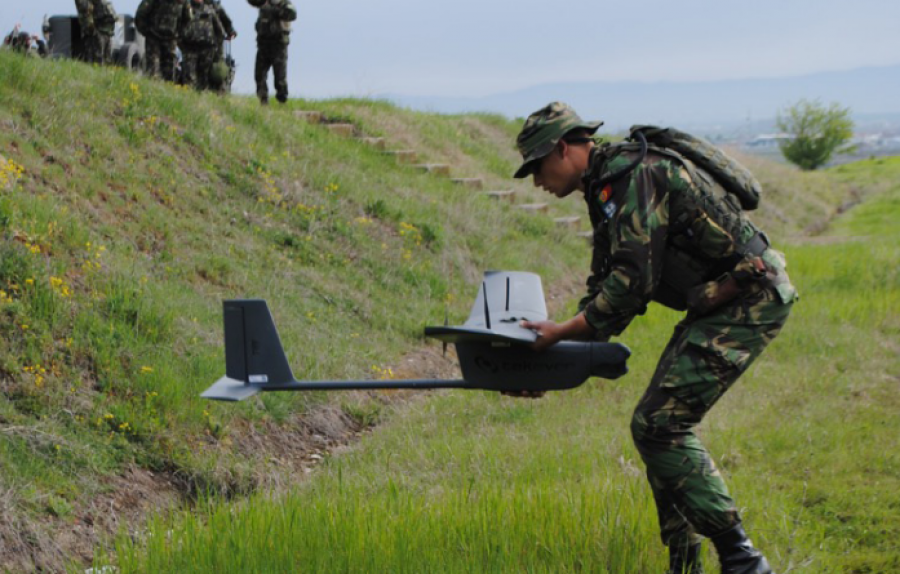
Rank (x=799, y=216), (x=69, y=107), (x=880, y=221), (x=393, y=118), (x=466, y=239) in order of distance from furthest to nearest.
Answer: (x=799, y=216), (x=880, y=221), (x=393, y=118), (x=466, y=239), (x=69, y=107)

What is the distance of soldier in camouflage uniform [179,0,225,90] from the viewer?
1503cm

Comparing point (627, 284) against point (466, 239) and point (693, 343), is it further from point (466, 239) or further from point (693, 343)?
point (466, 239)

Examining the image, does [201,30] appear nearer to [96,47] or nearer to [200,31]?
[200,31]

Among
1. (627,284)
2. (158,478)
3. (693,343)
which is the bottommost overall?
(158,478)

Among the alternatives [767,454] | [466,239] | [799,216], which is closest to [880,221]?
[799,216]

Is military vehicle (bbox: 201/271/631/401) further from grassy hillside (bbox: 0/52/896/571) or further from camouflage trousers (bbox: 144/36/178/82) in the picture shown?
camouflage trousers (bbox: 144/36/178/82)

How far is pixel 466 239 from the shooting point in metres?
14.2

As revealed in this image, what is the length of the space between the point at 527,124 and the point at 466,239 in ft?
32.5

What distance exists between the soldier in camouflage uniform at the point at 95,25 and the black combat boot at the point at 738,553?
1295cm

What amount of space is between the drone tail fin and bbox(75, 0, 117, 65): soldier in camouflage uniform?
37.6ft

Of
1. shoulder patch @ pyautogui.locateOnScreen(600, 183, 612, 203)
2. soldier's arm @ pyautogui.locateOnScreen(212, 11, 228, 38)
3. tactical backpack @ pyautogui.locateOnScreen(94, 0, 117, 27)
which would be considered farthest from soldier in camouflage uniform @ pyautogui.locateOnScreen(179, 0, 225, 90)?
shoulder patch @ pyautogui.locateOnScreen(600, 183, 612, 203)

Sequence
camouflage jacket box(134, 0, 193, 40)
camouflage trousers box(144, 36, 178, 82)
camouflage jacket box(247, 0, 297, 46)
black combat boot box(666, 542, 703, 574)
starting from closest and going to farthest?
1. black combat boot box(666, 542, 703, 574)
2. camouflage jacket box(134, 0, 193, 40)
3. camouflage trousers box(144, 36, 178, 82)
4. camouflage jacket box(247, 0, 297, 46)

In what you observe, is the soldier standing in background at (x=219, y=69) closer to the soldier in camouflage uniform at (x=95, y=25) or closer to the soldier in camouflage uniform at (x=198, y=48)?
the soldier in camouflage uniform at (x=198, y=48)

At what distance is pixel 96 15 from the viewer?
15.1m
